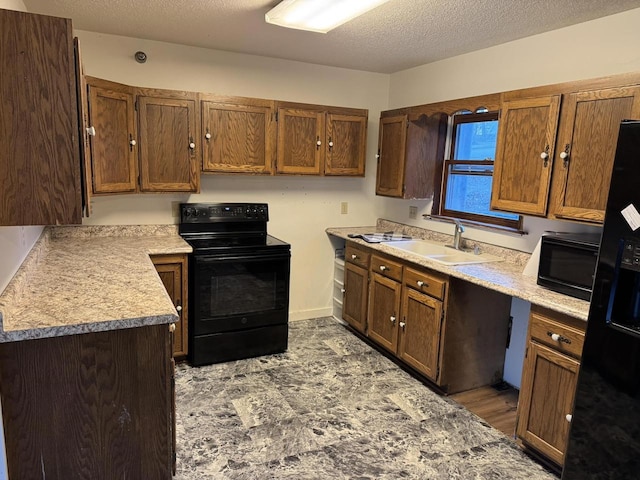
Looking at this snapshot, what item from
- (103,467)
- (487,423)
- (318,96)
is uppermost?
(318,96)

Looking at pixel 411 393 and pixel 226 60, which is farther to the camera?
pixel 226 60

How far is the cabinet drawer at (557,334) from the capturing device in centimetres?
207

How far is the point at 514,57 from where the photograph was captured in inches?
118

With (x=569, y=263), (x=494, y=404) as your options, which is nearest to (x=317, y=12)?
(x=569, y=263)

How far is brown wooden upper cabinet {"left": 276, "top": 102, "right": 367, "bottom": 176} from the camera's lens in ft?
11.9

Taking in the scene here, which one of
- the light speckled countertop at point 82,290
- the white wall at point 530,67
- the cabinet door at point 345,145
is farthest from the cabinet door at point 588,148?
the light speckled countertop at point 82,290

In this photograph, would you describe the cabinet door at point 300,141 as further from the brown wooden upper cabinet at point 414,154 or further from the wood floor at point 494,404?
the wood floor at point 494,404

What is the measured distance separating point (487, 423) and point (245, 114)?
272 centimetres

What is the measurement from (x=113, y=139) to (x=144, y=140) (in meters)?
0.24

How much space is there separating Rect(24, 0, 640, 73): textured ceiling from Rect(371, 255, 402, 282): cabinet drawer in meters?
1.57

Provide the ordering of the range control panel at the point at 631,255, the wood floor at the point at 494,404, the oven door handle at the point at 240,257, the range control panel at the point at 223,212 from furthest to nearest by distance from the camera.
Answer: the range control panel at the point at 223,212 < the oven door handle at the point at 240,257 < the wood floor at the point at 494,404 < the range control panel at the point at 631,255

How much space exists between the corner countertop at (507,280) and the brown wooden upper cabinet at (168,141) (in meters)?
1.54

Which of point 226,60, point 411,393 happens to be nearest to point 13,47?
point 226,60

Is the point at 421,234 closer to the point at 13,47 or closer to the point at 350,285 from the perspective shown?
the point at 350,285
